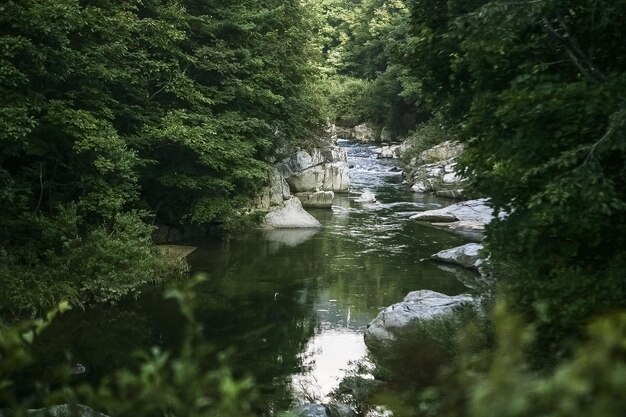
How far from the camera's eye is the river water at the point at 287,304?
976 cm

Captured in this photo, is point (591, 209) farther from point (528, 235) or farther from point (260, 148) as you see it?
point (260, 148)

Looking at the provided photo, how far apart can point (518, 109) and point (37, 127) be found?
960 centimetres

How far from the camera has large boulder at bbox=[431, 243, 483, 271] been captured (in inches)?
622

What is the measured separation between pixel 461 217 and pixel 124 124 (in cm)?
1270

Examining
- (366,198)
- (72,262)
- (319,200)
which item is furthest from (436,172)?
(72,262)

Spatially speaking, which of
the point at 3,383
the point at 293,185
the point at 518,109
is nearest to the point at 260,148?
the point at 293,185

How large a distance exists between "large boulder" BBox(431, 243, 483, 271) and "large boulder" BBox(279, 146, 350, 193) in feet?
34.2

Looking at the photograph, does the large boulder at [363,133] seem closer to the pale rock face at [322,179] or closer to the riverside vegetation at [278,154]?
the pale rock face at [322,179]

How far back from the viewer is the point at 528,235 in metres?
6.32

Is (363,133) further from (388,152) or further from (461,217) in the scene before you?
(461,217)

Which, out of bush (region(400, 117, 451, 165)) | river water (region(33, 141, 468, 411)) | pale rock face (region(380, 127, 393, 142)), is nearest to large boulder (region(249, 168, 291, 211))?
river water (region(33, 141, 468, 411))

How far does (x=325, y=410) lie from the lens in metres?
7.28

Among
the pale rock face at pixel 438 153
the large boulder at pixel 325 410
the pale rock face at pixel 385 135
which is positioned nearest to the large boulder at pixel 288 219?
the large boulder at pixel 325 410

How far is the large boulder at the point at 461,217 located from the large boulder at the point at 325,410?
13.6 metres
